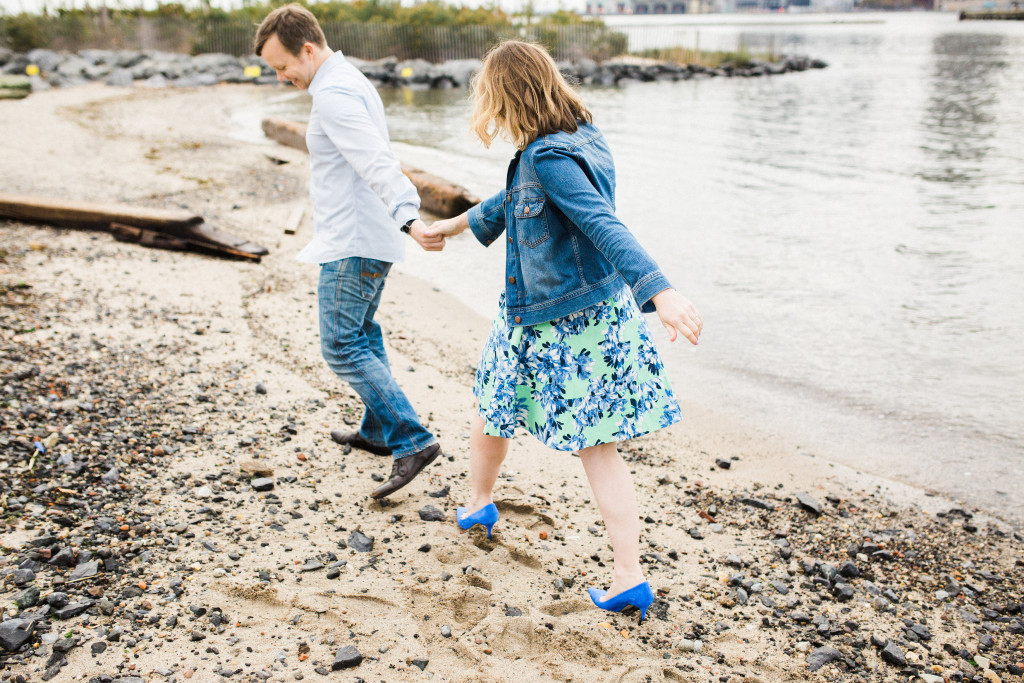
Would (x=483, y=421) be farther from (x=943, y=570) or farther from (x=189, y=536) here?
(x=943, y=570)

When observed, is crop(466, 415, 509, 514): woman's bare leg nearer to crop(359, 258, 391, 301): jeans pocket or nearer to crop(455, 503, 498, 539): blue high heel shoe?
crop(455, 503, 498, 539): blue high heel shoe

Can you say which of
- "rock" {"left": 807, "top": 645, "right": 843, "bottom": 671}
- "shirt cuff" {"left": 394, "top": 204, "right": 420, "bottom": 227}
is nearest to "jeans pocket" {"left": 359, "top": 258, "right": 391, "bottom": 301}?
"shirt cuff" {"left": 394, "top": 204, "right": 420, "bottom": 227}

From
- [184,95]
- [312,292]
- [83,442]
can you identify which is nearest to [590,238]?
[83,442]

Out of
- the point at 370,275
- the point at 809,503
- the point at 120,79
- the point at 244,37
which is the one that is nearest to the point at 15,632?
the point at 370,275

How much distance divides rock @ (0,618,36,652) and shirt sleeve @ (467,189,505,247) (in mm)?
2136

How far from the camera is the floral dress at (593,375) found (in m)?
2.71

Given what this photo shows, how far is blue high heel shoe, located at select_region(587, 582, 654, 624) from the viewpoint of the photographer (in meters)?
2.85

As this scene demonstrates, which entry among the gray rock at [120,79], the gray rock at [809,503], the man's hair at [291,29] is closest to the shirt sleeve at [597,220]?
the man's hair at [291,29]

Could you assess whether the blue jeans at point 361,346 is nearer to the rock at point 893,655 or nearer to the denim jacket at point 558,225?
the denim jacket at point 558,225

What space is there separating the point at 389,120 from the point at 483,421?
18.5 metres

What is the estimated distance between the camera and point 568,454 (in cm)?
419

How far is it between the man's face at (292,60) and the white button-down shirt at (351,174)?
2.0 inches

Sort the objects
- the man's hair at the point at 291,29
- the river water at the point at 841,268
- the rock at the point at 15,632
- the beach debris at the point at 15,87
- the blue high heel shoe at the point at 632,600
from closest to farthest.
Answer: the rock at the point at 15,632 → the blue high heel shoe at the point at 632,600 → the man's hair at the point at 291,29 → the river water at the point at 841,268 → the beach debris at the point at 15,87

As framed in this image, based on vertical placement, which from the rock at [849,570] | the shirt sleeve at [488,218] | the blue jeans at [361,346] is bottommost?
the rock at [849,570]
